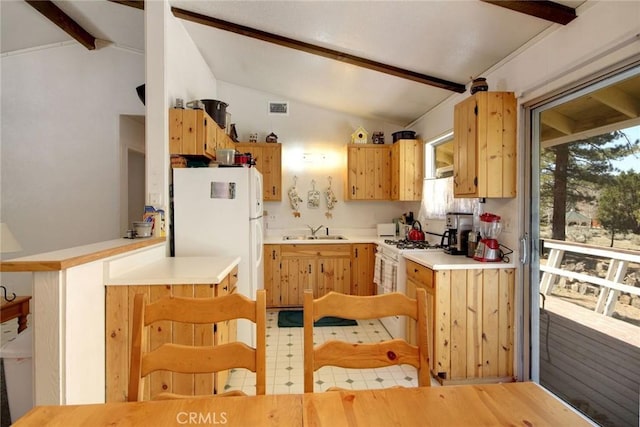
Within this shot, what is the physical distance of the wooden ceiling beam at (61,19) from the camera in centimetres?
297

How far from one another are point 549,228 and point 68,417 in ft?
8.67

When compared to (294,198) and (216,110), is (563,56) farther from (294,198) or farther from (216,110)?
(294,198)

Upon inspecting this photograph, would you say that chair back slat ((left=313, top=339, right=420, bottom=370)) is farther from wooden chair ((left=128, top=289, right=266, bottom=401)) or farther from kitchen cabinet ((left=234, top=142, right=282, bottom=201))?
kitchen cabinet ((left=234, top=142, right=282, bottom=201))

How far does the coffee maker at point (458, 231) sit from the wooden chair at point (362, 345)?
1.87m

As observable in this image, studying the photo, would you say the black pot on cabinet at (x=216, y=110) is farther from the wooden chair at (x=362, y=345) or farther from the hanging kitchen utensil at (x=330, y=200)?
the wooden chair at (x=362, y=345)

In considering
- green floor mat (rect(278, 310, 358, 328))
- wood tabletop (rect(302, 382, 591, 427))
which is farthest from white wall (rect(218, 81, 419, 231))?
wood tabletop (rect(302, 382, 591, 427))

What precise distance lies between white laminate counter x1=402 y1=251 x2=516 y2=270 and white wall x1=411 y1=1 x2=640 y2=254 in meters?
0.24

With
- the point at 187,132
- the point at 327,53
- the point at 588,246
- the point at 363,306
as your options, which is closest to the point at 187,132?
the point at 187,132

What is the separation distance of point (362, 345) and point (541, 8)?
215 cm

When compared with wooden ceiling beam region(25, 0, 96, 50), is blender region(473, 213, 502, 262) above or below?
below

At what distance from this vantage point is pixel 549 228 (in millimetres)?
2152

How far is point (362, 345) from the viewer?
40.0 inches

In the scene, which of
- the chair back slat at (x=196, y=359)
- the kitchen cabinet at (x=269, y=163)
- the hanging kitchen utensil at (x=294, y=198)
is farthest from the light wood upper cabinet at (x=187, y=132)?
the chair back slat at (x=196, y=359)

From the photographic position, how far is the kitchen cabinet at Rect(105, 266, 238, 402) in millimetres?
1777
